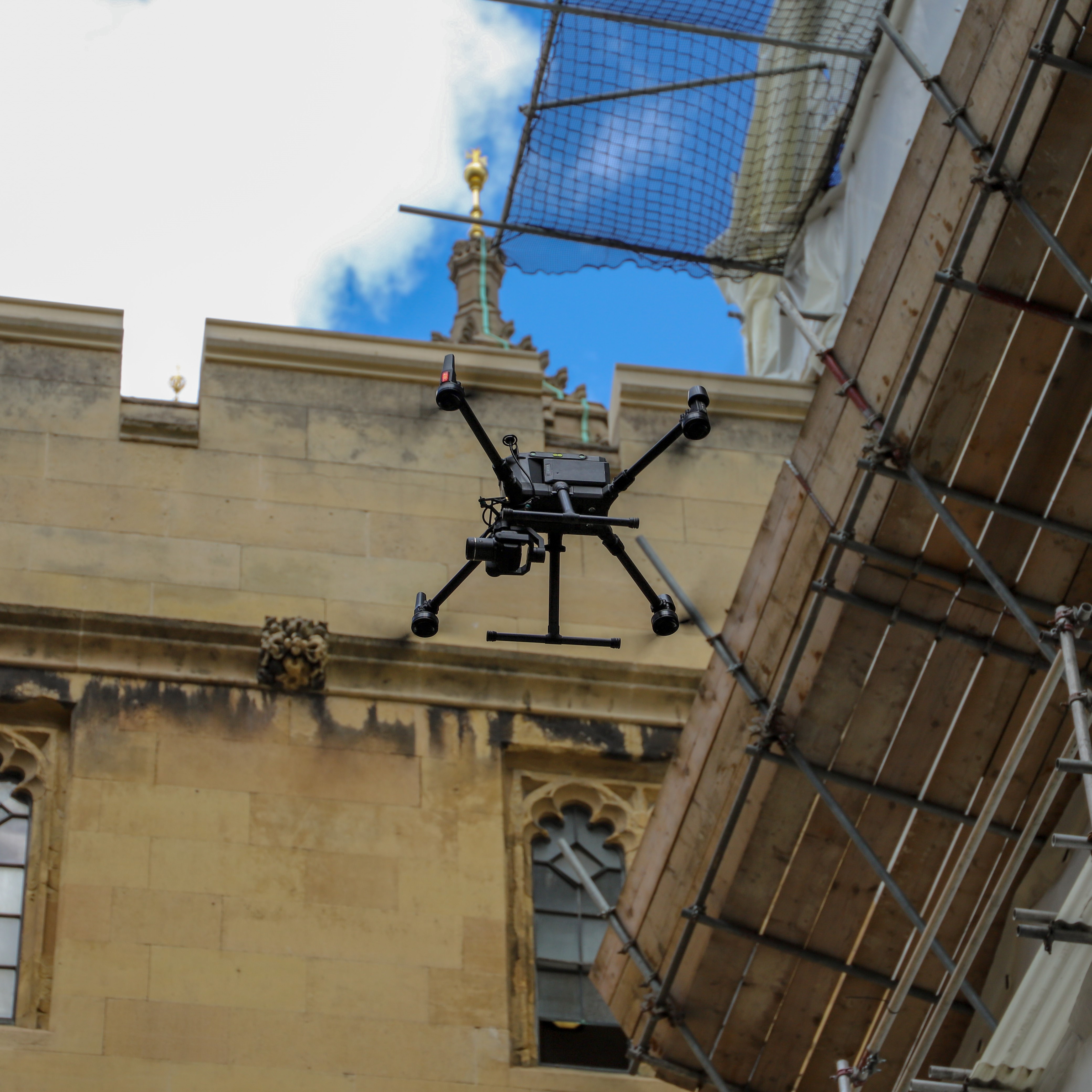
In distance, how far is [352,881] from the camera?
13.6 meters

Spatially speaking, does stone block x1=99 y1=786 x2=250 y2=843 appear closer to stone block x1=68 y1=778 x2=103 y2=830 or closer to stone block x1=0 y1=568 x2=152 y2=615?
stone block x1=68 y1=778 x2=103 y2=830

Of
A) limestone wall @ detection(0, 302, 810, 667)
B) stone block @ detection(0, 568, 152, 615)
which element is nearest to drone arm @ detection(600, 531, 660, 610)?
limestone wall @ detection(0, 302, 810, 667)

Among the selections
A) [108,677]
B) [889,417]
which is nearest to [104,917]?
[108,677]

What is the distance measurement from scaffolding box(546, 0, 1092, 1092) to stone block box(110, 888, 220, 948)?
2675 millimetres

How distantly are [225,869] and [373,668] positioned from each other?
1.83 meters

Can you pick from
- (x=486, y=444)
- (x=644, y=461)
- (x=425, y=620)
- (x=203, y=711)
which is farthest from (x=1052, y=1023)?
(x=203, y=711)

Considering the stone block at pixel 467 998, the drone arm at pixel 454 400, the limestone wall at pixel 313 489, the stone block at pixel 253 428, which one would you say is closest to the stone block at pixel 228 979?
the stone block at pixel 467 998

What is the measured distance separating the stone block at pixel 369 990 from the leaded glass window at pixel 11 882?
1740 millimetres

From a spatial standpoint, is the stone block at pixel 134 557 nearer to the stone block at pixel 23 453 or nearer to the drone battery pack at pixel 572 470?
the stone block at pixel 23 453

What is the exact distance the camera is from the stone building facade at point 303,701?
13.0m

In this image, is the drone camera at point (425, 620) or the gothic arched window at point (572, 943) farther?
the gothic arched window at point (572, 943)

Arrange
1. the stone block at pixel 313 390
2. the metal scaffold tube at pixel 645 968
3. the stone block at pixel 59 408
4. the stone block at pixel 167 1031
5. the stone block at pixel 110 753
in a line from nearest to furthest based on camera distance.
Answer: the metal scaffold tube at pixel 645 968
the stone block at pixel 167 1031
the stone block at pixel 110 753
the stone block at pixel 59 408
the stone block at pixel 313 390

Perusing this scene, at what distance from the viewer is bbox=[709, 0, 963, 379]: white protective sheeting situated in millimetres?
15180

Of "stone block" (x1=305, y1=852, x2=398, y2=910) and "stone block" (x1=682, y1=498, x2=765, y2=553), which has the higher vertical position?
"stone block" (x1=682, y1=498, x2=765, y2=553)
